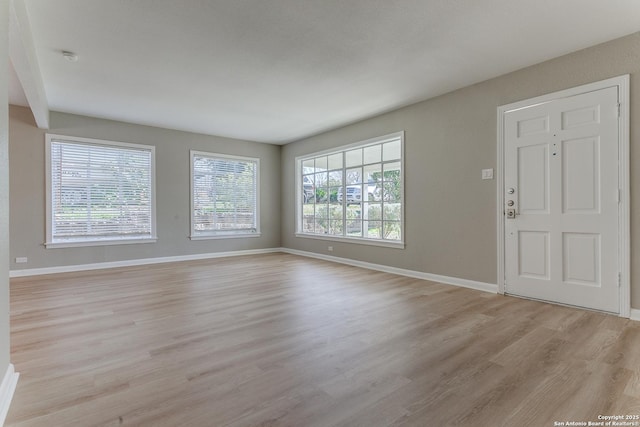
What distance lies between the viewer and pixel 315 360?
85.6 inches

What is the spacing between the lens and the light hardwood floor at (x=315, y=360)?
1.62m

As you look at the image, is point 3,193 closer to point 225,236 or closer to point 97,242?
point 97,242

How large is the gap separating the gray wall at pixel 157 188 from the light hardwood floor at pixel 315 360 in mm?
1763

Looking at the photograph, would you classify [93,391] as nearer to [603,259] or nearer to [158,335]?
[158,335]

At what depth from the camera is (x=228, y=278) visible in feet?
15.7

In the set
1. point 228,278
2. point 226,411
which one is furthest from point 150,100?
point 226,411

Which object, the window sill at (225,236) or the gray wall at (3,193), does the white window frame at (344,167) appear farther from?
the gray wall at (3,193)

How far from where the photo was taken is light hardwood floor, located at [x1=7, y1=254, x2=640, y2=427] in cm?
162

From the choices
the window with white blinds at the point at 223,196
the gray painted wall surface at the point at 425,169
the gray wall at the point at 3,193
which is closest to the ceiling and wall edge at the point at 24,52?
the gray wall at the point at 3,193

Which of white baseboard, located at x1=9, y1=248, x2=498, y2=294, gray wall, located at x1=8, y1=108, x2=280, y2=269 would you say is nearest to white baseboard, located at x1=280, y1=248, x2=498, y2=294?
white baseboard, located at x1=9, y1=248, x2=498, y2=294

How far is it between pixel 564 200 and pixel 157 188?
257 inches

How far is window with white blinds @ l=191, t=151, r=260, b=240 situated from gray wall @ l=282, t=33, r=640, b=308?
133 inches

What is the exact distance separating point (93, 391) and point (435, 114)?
4753 millimetres

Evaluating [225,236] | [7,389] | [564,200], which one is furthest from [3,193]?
[225,236]
